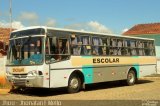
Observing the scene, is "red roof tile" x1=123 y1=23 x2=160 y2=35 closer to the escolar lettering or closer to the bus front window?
the escolar lettering

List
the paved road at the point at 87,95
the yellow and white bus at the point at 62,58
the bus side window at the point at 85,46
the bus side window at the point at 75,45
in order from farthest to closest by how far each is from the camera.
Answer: the bus side window at the point at 85,46 < the bus side window at the point at 75,45 < the yellow and white bus at the point at 62,58 < the paved road at the point at 87,95

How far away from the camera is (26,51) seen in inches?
634

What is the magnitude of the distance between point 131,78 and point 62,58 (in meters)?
6.93

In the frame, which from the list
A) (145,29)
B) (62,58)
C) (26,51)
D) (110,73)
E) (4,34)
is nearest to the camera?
(26,51)

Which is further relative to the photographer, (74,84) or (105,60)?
(105,60)

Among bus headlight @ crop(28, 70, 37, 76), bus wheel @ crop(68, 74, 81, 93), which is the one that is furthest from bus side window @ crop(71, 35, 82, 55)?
bus headlight @ crop(28, 70, 37, 76)

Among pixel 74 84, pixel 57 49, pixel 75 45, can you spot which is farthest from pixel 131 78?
pixel 57 49

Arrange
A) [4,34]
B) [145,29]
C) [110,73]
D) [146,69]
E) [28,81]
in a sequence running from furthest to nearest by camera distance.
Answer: [145,29] < [4,34] < [146,69] < [110,73] < [28,81]

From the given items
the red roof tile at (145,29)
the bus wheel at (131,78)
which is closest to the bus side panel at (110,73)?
the bus wheel at (131,78)

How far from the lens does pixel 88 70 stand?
59.3 feet

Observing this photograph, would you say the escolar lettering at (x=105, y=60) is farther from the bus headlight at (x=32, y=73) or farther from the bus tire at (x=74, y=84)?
the bus headlight at (x=32, y=73)

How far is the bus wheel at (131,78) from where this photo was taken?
21.8 m

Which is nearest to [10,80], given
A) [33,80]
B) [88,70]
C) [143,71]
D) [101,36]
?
[33,80]

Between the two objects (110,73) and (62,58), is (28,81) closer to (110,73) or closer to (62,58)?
(62,58)
